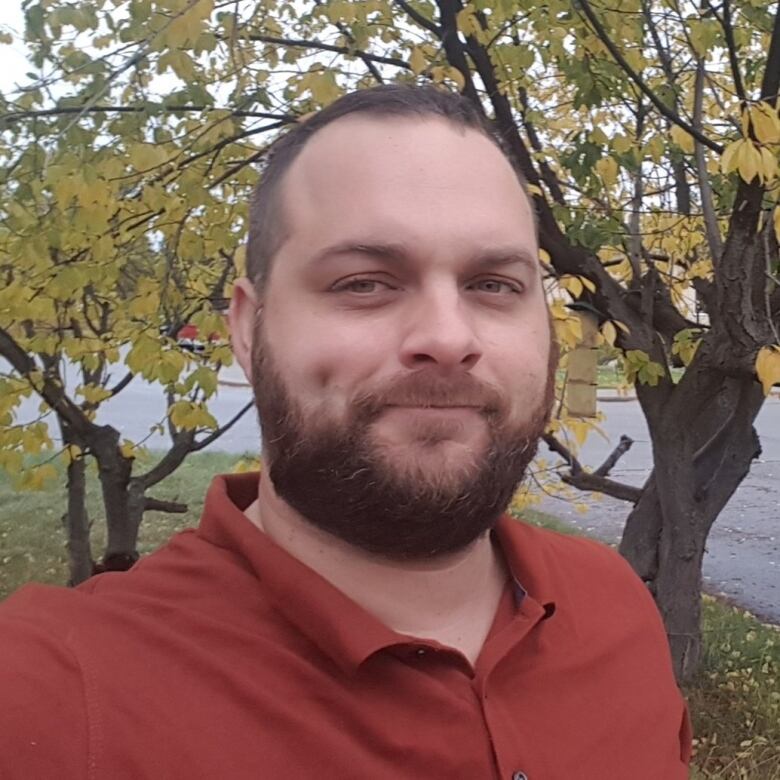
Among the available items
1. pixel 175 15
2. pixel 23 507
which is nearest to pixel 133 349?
pixel 175 15

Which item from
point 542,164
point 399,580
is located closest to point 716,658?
point 542,164

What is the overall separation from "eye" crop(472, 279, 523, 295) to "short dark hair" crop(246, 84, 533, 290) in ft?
0.83

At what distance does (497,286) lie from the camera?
1.42m

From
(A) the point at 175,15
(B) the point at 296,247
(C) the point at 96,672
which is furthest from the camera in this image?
(A) the point at 175,15

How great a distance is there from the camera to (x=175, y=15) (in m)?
2.74

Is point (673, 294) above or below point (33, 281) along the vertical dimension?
below

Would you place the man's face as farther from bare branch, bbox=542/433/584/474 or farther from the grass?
bare branch, bbox=542/433/584/474

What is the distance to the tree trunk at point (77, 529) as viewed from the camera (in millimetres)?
4926

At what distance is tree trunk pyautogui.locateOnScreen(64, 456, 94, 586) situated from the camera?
493cm

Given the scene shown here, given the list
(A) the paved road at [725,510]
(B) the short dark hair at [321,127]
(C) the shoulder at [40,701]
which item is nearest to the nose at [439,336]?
(B) the short dark hair at [321,127]

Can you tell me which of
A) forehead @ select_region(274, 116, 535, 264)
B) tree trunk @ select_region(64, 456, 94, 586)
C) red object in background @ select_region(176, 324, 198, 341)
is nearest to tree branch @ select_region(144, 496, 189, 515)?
tree trunk @ select_region(64, 456, 94, 586)

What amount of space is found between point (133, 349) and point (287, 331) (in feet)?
7.09

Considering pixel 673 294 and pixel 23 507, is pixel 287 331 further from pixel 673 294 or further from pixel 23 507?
pixel 23 507

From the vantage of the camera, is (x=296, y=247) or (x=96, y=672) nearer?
(x=96, y=672)
